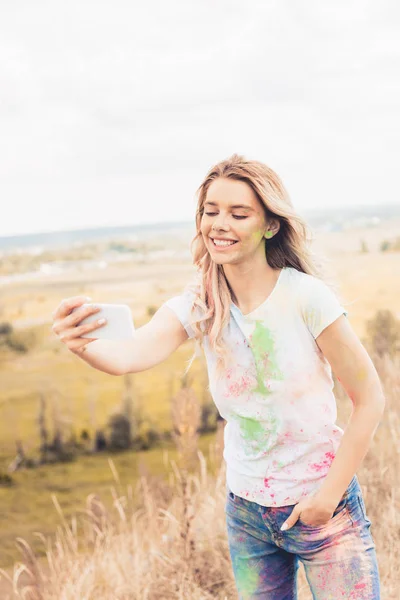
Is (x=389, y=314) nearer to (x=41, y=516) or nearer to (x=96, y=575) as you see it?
(x=41, y=516)

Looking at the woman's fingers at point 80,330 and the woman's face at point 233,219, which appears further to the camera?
the woman's face at point 233,219

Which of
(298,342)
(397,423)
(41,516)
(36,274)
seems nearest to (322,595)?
(298,342)

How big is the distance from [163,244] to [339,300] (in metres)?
10.4

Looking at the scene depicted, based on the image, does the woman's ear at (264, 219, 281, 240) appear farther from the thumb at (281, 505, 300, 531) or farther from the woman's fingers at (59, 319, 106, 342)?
the thumb at (281, 505, 300, 531)

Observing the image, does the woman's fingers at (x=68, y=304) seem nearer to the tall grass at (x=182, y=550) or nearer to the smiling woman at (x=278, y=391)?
the smiling woman at (x=278, y=391)

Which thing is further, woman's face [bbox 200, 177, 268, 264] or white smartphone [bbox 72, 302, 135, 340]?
woman's face [bbox 200, 177, 268, 264]

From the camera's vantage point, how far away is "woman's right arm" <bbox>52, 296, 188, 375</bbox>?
1444 mm

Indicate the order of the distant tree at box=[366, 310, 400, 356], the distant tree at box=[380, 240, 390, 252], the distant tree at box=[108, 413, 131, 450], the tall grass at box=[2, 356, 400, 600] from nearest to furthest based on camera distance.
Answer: the tall grass at box=[2, 356, 400, 600]
the distant tree at box=[366, 310, 400, 356]
the distant tree at box=[108, 413, 131, 450]
the distant tree at box=[380, 240, 390, 252]

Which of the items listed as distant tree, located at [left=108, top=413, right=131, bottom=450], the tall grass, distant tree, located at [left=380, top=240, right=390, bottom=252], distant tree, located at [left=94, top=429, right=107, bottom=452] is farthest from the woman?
distant tree, located at [left=380, top=240, right=390, bottom=252]

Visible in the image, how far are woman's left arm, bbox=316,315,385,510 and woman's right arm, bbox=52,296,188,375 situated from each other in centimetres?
39

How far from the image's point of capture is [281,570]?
170 centimetres

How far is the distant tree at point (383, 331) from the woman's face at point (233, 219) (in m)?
4.30

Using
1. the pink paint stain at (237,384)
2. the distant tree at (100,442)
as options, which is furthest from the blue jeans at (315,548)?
the distant tree at (100,442)

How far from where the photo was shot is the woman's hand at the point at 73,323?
143cm
